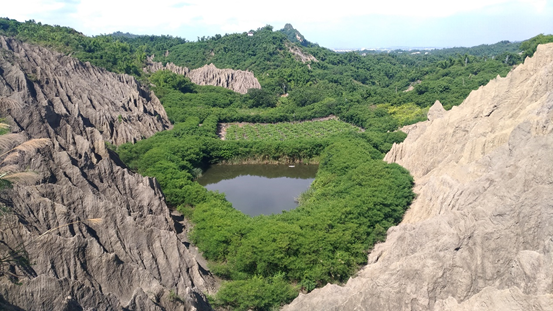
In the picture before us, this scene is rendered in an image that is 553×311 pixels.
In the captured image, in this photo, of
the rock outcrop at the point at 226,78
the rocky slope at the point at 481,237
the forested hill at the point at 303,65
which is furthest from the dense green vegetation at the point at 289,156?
the rock outcrop at the point at 226,78

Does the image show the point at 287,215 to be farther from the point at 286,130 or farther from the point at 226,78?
the point at 226,78

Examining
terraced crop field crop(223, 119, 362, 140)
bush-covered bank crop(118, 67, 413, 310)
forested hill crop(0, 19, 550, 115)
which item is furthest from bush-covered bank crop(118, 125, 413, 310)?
forested hill crop(0, 19, 550, 115)

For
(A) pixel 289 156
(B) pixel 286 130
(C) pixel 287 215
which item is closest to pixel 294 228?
(C) pixel 287 215

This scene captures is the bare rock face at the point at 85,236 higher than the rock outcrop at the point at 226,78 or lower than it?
lower

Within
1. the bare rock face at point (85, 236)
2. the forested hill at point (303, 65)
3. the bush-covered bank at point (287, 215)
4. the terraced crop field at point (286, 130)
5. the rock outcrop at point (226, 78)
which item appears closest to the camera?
the bare rock face at point (85, 236)

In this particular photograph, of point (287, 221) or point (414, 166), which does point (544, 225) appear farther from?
point (414, 166)

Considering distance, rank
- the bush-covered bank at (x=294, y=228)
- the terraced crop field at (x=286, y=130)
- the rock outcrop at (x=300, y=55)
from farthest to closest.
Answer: the rock outcrop at (x=300, y=55) → the terraced crop field at (x=286, y=130) → the bush-covered bank at (x=294, y=228)

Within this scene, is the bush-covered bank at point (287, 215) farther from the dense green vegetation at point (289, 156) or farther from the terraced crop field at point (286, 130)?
the terraced crop field at point (286, 130)
